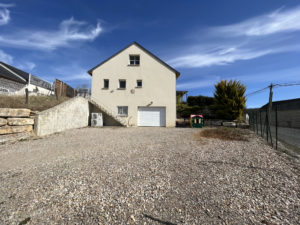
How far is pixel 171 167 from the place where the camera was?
10.8ft

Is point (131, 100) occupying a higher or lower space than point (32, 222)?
higher

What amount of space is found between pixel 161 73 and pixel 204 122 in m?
6.94

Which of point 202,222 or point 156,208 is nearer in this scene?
point 202,222

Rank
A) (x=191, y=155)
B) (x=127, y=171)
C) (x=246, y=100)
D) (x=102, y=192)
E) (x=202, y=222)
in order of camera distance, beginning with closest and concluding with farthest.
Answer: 1. (x=202, y=222)
2. (x=102, y=192)
3. (x=127, y=171)
4. (x=191, y=155)
5. (x=246, y=100)

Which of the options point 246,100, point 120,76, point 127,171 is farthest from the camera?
point 120,76

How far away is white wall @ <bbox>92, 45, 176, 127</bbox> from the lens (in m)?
13.2

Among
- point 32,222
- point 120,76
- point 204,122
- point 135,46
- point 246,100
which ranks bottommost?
point 32,222

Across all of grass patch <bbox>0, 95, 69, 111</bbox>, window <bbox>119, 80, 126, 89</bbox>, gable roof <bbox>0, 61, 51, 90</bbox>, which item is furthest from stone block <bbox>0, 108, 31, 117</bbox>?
gable roof <bbox>0, 61, 51, 90</bbox>

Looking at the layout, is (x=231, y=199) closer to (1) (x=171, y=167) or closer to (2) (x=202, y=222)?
(2) (x=202, y=222)

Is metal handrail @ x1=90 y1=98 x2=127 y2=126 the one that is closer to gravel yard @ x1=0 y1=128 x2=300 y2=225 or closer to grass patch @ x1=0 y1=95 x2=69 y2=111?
grass patch @ x1=0 y1=95 x2=69 y2=111

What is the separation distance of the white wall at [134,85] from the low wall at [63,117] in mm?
2475

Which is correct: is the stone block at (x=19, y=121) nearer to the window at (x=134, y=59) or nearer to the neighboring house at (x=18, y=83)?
the neighboring house at (x=18, y=83)

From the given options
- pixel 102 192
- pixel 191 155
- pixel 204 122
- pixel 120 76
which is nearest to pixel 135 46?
pixel 120 76

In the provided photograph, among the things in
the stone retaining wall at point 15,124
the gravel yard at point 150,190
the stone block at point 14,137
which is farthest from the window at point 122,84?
the gravel yard at point 150,190
